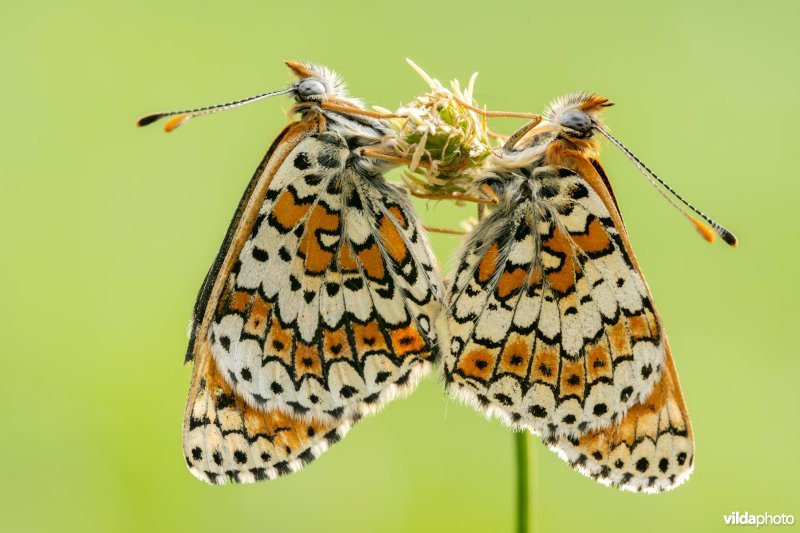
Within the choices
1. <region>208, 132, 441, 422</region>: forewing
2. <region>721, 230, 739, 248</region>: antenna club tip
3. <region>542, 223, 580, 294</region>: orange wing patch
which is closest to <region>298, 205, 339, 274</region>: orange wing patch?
<region>208, 132, 441, 422</region>: forewing

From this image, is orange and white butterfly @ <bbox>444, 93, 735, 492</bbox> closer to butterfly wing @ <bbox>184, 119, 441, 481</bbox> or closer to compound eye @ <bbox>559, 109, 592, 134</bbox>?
compound eye @ <bbox>559, 109, 592, 134</bbox>

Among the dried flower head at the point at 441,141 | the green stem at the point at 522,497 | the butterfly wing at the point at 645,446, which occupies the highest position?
the dried flower head at the point at 441,141

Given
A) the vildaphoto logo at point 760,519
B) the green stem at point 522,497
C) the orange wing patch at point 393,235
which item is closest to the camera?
the green stem at point 522,497

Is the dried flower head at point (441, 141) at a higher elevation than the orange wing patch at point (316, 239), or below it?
higher

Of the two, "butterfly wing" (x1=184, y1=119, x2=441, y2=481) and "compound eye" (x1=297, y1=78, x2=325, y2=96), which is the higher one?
"compound eye" (x1=297, y1=78, x2=325, y2=96)

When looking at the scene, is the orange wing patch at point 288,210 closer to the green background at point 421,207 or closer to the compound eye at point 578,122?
the compound eye at point 578,122

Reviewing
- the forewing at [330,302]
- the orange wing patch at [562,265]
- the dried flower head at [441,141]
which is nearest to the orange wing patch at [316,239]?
the forewing at [330,302]

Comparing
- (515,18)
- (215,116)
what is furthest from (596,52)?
(215,116)

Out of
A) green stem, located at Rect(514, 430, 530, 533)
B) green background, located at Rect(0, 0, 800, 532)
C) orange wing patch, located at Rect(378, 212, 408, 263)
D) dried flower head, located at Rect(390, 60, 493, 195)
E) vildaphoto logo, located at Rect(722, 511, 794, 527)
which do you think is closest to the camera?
green stem, located at Rect(514, 430, 530, 533)
